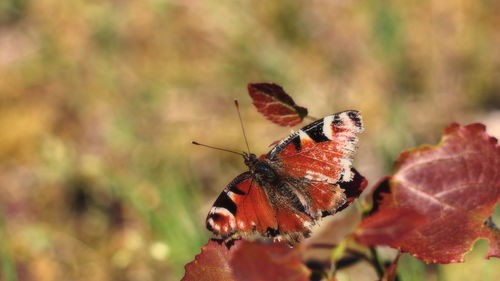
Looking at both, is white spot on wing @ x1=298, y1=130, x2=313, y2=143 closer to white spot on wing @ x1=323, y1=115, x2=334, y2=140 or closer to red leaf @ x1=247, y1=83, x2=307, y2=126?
white spot on wing @ x1=323, y1=115, x2=334, y2=140

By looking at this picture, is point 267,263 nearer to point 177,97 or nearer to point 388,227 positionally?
point 388,227

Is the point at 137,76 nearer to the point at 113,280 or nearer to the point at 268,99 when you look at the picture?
the point at 113,280

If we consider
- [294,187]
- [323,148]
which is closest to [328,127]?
[323,148]

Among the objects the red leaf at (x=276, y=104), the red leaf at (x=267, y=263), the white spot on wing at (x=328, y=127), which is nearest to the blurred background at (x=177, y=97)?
the white spot on wing at (x=328, y=127)

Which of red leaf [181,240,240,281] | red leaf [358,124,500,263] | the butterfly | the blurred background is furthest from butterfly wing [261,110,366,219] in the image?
the blurred background

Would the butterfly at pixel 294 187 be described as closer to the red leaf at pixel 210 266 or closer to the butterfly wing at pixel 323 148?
the butterfly wing at pixel 323 148
